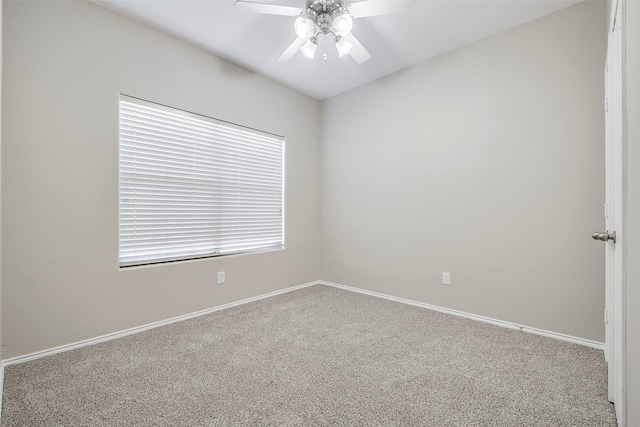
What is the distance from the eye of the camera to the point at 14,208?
190 centimetres

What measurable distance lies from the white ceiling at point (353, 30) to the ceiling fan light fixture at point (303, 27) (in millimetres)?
363

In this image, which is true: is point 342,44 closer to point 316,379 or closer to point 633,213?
point 633,213

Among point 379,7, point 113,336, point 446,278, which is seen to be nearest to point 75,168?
point 113,336

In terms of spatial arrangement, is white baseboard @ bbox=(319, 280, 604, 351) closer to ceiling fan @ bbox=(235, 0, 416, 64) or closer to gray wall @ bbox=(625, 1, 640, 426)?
gray wall @ bbox=(625, 1, 640, 426)

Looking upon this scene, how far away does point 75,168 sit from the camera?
2135 millimetres

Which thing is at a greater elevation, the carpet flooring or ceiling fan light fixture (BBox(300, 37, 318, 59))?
ceiling fan light fixture (BBox(300, 37, 318, 59))

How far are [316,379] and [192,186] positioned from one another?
205cm

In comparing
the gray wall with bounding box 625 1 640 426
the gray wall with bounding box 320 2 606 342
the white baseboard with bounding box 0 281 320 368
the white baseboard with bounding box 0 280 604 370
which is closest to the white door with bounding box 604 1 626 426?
the gray wall with bounding box 625 1 640 426

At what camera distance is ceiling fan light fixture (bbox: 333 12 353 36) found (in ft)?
6.31

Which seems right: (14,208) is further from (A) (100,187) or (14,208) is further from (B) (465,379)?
(B) (465,379)

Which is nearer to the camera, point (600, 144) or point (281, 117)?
point (600, 144)

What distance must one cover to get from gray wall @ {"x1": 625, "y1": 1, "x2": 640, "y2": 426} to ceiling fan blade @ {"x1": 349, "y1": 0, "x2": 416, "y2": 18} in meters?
1.09

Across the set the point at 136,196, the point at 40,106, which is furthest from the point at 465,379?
the point at 40,106

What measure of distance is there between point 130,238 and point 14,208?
713 millimetres
